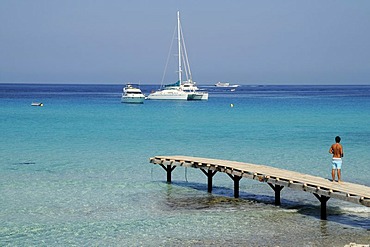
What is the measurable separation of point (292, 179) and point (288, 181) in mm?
215

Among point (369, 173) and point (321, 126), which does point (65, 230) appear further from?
point (321, 126)

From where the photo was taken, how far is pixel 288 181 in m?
19.2

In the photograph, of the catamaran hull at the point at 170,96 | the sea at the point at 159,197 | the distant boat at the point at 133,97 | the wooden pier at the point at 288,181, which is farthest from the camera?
the catamaran hull at the point at 170,96

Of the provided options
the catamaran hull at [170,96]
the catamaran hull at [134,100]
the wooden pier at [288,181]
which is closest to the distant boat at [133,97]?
the catamaran hull at [134,100]

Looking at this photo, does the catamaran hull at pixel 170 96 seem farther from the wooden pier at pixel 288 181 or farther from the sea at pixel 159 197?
the wooden pier at pixel 288 181

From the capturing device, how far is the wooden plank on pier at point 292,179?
677 inches

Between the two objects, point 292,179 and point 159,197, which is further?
point 159,197

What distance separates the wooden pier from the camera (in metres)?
17.3

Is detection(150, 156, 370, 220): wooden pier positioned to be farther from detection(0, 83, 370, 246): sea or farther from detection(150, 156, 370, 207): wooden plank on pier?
detection(0, 83, 370, 246): sea

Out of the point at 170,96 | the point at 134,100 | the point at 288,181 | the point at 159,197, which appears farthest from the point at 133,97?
the point at 288,181

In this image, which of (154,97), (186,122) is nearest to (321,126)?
(186,122)

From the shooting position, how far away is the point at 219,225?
17500 millimetres

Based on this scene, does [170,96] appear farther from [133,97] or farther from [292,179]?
[292,179]

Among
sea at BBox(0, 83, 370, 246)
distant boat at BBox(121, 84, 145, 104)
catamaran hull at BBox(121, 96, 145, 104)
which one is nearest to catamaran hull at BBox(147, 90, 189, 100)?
distant boat at BBox(121, 84, 145, 104)
